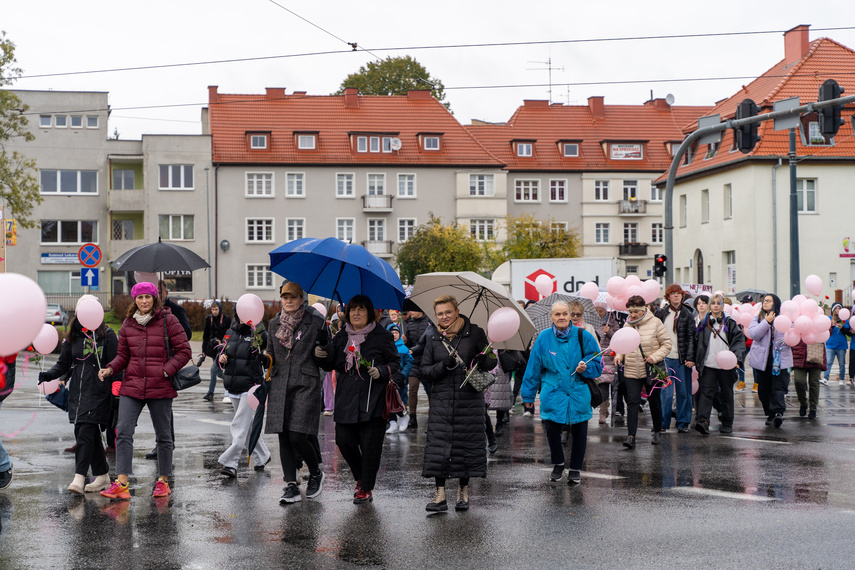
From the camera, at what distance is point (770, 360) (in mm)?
15109

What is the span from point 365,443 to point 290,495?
0.78 meters

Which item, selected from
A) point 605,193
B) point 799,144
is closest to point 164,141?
point 605,193

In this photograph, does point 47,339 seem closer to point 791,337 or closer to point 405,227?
point 791,337

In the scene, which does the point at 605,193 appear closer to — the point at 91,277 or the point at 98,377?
the point at 91,277

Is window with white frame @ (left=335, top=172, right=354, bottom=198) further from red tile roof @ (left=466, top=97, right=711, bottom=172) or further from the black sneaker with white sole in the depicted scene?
the black sneaker with white sole

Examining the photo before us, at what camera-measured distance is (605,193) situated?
226 ft

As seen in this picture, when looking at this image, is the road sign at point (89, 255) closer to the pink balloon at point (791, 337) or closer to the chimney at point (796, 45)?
the pink balloon at point (791, 337)

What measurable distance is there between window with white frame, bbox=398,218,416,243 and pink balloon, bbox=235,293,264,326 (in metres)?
55.5

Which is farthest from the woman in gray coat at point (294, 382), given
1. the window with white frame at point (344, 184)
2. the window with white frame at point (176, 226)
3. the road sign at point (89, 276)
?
the window with white frame at point (344, 184)

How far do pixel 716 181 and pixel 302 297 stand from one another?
42.8 m

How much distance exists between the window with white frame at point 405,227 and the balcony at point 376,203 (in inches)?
55.6

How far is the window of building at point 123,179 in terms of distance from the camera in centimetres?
6406

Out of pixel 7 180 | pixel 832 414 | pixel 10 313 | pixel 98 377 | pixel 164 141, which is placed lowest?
pixel 832 414

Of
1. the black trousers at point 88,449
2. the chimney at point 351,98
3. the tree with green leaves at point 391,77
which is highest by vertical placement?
the tree with green leaves at point 391,77
